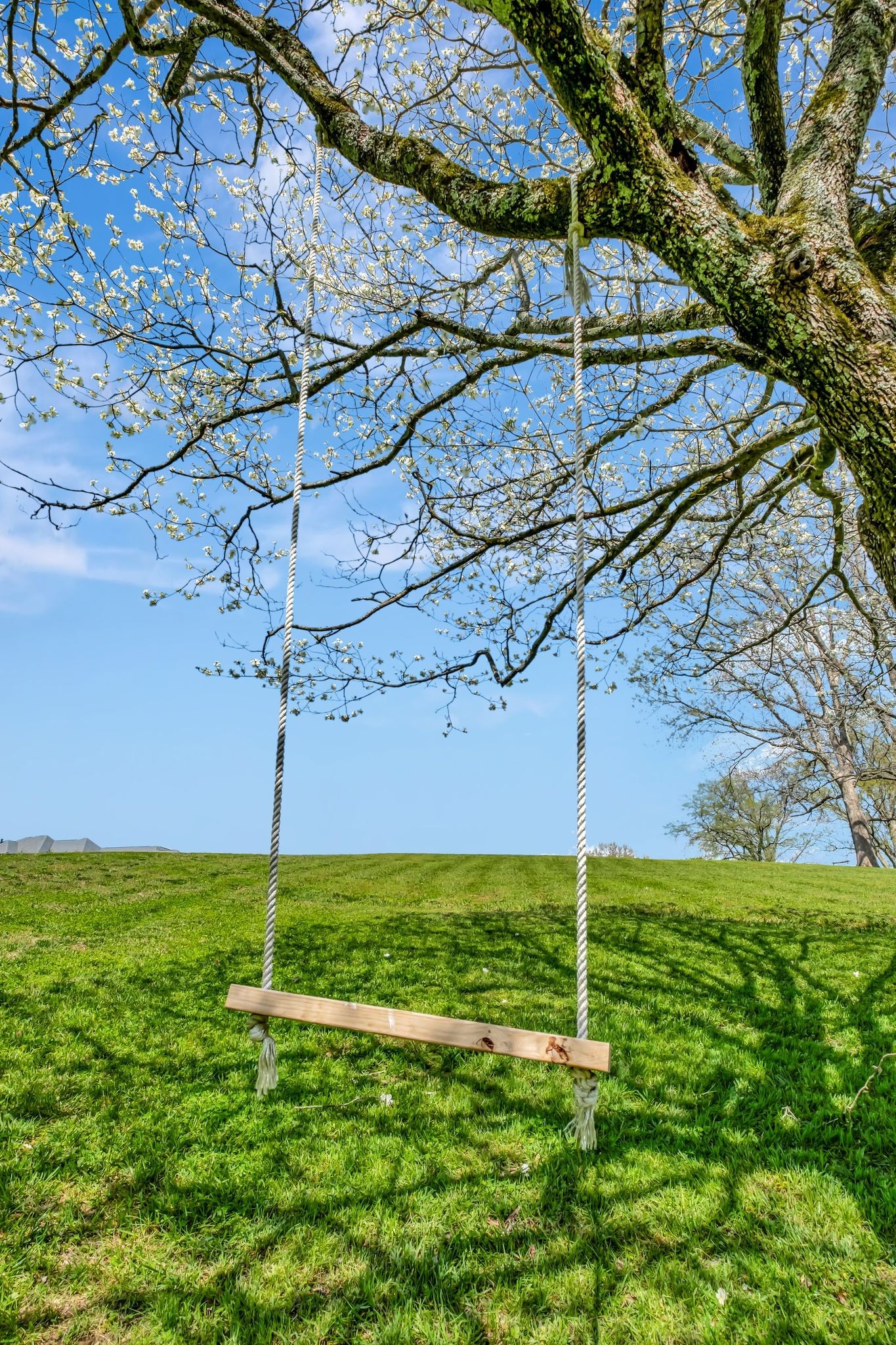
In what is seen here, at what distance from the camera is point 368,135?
13.1 feet

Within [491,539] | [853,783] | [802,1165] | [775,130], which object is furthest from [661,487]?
[853,783]

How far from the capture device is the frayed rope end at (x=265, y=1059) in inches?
108

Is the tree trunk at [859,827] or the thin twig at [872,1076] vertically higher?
the tree trunk at [859,827]

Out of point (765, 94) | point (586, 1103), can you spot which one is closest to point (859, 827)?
point (765, 94)

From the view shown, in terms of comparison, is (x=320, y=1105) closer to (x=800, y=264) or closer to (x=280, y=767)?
(x=280, y=767)

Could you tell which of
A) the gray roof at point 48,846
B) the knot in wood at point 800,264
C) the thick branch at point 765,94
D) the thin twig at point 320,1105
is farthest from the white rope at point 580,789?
the gray roof at point 48,846

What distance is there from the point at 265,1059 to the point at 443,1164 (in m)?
1.00

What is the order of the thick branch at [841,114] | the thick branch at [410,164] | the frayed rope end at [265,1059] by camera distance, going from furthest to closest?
the thick branch at [410,164], the thick branch at [841,114], the frayed rope end at [265,1059]

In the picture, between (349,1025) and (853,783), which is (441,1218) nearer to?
(349,1025)

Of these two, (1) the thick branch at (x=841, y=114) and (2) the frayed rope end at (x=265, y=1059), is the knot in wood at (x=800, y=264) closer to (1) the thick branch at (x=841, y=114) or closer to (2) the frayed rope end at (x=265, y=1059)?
(1) the thick branch at (x=841, y=114)

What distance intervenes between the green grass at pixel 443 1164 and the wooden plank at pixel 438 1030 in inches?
33.2

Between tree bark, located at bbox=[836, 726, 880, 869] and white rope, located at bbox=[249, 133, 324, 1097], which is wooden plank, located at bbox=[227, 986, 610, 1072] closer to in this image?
white rope, located at bbox=[249, 133, 324, 1097]

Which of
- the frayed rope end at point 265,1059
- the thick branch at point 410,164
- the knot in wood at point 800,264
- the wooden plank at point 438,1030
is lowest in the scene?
the frayed rope end at point 265,1059

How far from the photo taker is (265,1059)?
2.80 metres
